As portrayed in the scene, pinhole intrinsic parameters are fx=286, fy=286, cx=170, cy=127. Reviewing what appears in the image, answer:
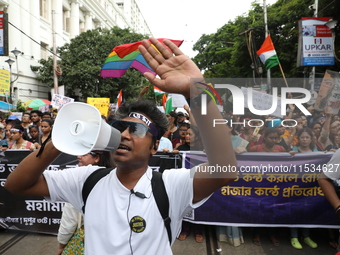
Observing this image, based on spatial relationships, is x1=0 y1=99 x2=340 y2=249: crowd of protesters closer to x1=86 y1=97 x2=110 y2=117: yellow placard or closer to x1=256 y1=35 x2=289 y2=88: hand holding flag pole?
x1=86 y1=97 x2=110 y2=117: yellow placard

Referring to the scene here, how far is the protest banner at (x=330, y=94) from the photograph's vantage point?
4973mm

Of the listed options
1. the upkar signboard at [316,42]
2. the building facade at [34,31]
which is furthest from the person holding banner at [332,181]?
the building facade at [34,31]

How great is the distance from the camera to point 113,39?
22625 mm

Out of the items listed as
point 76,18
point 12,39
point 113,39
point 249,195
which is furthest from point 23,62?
point 249,195

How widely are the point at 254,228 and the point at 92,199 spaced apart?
3.14 metres

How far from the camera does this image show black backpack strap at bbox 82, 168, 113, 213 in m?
1.50

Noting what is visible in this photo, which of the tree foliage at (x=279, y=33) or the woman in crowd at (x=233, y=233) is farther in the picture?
the tree foliage at (x=279, y=33)

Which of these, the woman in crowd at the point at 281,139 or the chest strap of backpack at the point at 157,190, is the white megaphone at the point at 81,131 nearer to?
the chest strap of backpack at the point at 157,190

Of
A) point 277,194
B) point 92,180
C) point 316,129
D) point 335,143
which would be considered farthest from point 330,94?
point 92,180

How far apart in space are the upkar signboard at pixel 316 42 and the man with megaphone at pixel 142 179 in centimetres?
986

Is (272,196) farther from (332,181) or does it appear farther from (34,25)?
(34,25)

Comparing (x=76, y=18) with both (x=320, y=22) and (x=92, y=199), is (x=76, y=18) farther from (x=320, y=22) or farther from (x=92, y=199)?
(x=92, y=199)

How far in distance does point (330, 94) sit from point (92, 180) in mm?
5088

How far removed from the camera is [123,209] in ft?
4.50
